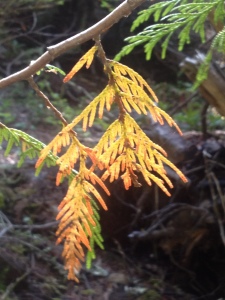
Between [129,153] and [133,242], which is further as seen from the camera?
[133,242]

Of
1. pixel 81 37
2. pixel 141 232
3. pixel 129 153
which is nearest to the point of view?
pixel 81 37

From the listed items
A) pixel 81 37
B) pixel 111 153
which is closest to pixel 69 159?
pixel 111 153

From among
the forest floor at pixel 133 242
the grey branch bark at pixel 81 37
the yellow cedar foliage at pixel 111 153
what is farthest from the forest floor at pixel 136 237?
the grey branch bark at pixel 81 37

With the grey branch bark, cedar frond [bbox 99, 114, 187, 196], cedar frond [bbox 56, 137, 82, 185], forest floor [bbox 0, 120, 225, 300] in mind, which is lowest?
forest floor [bbox 0, 120, 225, 300]

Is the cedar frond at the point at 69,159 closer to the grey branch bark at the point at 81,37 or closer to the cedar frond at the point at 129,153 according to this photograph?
the cedar frond at the point at 129,153

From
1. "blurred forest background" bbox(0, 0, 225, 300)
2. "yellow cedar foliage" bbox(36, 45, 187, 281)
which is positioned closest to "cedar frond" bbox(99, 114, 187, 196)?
"yellow cedar foliage" bbox(36, 45, 187, 281)

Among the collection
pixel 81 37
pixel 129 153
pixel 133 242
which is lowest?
pixel 133 242

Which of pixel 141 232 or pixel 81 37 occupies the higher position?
pixel 81 37

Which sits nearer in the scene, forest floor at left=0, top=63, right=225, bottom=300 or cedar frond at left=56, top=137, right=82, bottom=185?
cedar frond at left=56, top=137, right=82, bottom=185

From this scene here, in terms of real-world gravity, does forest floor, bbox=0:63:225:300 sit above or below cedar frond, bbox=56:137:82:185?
below

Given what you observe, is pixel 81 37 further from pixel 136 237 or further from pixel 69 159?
pixel 136 237

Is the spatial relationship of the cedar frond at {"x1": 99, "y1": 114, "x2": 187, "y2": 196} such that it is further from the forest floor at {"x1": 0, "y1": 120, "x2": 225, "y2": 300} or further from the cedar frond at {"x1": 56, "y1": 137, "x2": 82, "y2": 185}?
the forest floor at {"x1": 0, "y1": 120, "x2": 225, "y2": 300}
